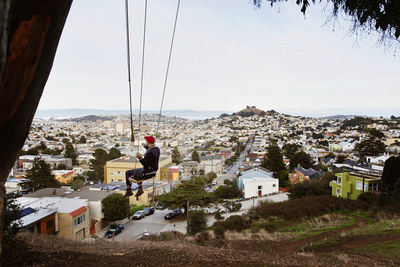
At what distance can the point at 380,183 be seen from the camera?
14477 millimetres

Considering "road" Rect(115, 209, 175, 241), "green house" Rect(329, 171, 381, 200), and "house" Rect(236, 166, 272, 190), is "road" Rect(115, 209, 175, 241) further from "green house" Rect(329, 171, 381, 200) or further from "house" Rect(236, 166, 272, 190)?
"green house" Rect(329, 171, 381, 200)

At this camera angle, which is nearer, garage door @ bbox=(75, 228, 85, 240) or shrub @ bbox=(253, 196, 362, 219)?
shrub @ bbox=(253, 196, 362, 219)

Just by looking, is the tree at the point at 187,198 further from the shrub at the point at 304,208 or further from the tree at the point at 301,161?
the tree at the point at 301,161

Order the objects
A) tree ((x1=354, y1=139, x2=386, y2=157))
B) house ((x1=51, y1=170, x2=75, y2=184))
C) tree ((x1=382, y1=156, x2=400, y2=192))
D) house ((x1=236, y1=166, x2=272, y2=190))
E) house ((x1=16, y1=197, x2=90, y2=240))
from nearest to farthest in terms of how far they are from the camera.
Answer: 1. house ((x1=16, y1=197, x2=90, y2=240))
2. tree ((x1=382, y1=156, x2=400, y2=192))
3. house ((x1=236, y1=166, x2=272, y2=190))
4. house ((x1=51, y1=170, x2=75, y2=184))
5. tree ((x1=354, y1=139, x2=386, y2=157))

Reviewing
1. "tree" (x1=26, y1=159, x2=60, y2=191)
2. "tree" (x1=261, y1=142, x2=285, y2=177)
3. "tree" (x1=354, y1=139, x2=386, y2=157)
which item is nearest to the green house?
"tree" (x1=261, y1=142, x2=285, y2=177)

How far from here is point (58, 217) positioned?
12.0m

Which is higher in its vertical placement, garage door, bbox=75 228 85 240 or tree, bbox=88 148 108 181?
garage door, bbox=75 228 85 240

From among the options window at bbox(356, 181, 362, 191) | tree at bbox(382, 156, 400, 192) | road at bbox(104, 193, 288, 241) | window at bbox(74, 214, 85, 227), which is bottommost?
road at bbox(104, 193, 288, 241)

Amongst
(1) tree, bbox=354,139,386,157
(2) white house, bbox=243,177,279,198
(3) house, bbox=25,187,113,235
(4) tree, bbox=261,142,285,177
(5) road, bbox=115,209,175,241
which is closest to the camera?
(5) road, bbox=115,209,175,241

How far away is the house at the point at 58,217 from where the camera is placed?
10883 mm

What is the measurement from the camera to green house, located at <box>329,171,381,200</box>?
48.2 feet

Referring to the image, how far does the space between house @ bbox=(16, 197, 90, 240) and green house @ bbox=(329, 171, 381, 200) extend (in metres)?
14.0

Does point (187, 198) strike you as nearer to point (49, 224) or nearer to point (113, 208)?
point (113, 208)

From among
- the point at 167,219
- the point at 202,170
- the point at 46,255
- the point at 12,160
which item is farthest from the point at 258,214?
the point at 202,170
